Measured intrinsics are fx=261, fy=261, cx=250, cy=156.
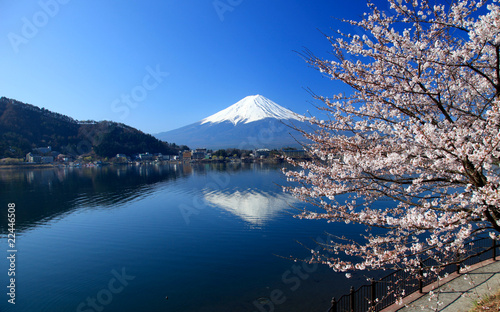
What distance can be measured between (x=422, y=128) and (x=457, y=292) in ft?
13.5

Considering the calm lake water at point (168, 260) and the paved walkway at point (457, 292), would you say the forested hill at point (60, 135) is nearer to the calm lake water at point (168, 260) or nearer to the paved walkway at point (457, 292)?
the calm lake water at point (168, 260)

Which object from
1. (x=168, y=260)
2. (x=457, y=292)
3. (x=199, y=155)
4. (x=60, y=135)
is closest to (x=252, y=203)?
(x=168, y=260)

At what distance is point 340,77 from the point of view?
256 centimetres

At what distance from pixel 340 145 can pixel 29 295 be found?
26.3 ft

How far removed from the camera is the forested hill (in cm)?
5675

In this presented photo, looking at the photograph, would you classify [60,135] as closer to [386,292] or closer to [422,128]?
[386,292]

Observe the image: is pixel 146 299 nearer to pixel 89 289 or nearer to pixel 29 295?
pixel 89 289

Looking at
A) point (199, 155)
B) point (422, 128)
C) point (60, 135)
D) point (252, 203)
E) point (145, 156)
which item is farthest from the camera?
point (199, 155)

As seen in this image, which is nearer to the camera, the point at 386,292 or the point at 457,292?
the point at 457,292

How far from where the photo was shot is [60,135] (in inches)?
2662

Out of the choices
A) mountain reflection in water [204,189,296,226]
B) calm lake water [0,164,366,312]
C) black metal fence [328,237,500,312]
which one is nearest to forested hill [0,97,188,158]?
calm lake water [0,164,366,312]

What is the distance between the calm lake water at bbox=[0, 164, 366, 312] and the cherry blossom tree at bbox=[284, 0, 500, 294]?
100 cm

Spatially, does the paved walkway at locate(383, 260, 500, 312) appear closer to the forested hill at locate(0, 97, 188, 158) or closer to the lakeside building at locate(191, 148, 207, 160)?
the forested hill at locate(0, 97, 188, 158)

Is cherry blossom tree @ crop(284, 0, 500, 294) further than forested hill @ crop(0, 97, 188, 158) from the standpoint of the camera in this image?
No
